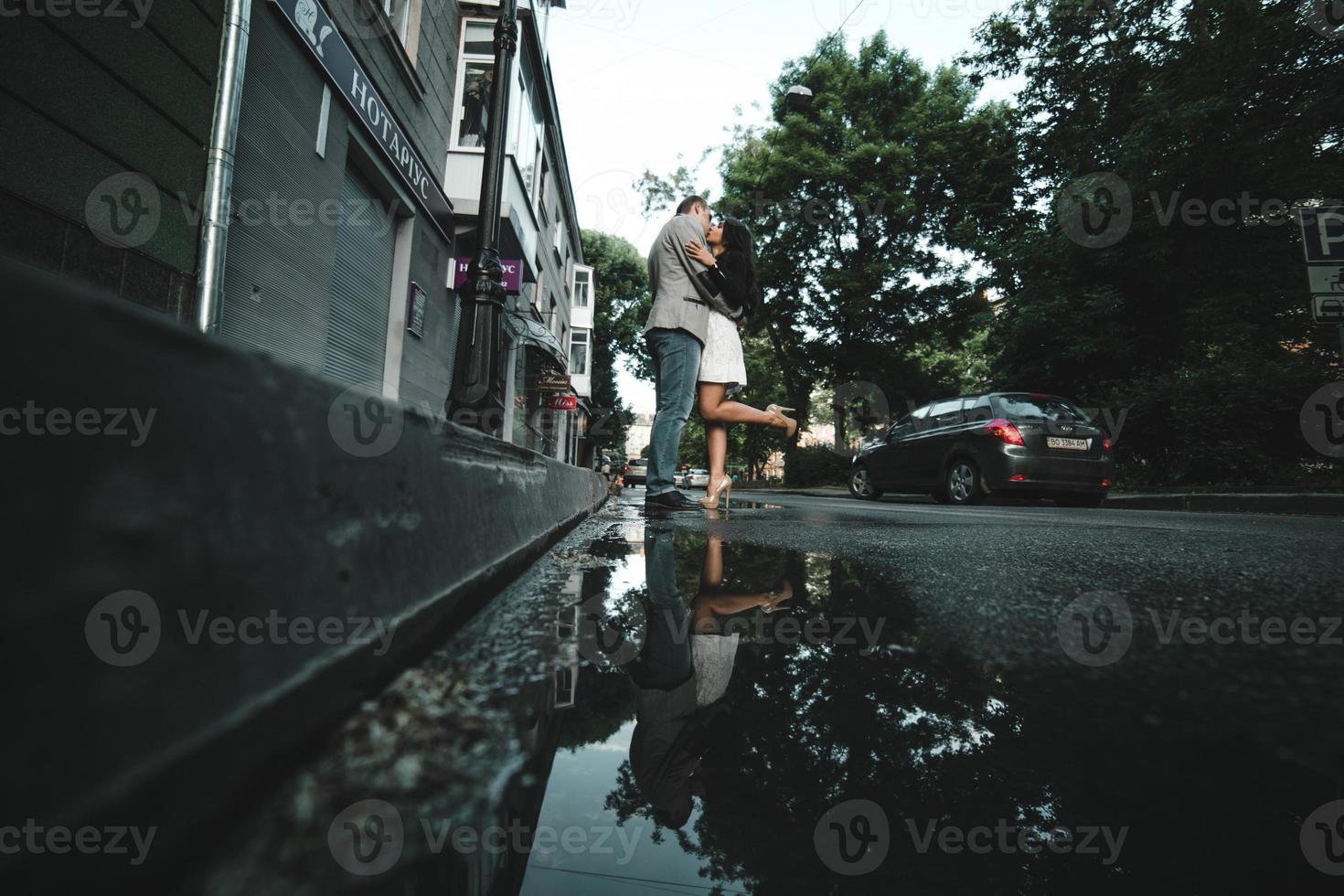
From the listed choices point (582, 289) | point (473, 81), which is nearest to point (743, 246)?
point (473, 81)

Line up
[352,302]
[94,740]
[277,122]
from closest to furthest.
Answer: [94,740] < [277,122] < [352,302]

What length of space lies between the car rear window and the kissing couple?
16.6 feet

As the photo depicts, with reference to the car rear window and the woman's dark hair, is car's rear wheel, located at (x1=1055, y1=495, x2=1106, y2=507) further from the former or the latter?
the woman's dark hair

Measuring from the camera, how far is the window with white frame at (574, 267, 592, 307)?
96.7 ft

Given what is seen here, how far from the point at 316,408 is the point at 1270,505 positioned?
9915 mm

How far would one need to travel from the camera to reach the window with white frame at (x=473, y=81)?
1030 cm

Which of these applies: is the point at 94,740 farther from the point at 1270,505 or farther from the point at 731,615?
the point at 1270,505

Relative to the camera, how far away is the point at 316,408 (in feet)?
2.31

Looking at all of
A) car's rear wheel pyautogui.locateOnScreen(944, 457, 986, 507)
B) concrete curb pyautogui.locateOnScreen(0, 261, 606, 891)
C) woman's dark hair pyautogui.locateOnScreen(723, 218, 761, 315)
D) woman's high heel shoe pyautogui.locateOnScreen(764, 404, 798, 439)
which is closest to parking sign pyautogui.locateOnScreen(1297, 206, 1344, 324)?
car's rear wheel pyautogui.locateOnScreen(944, 457, 986, 507)

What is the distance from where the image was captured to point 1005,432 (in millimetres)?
8266

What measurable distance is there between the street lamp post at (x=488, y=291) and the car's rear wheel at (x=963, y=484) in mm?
7027

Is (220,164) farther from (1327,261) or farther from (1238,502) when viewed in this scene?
(1238,502)

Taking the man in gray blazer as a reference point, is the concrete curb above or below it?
below

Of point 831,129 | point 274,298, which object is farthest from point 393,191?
point 831,129
